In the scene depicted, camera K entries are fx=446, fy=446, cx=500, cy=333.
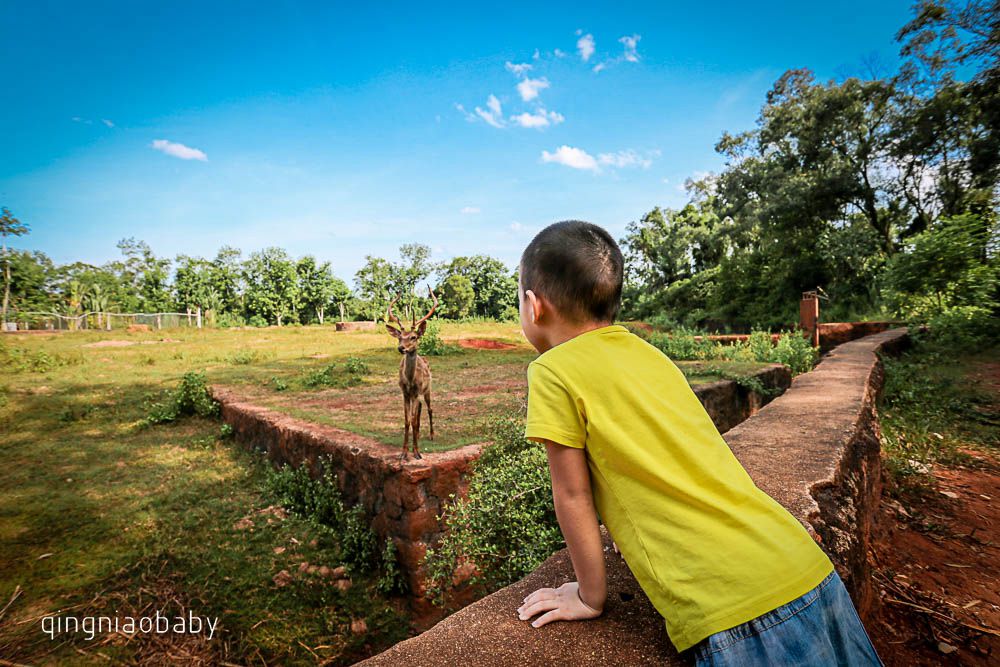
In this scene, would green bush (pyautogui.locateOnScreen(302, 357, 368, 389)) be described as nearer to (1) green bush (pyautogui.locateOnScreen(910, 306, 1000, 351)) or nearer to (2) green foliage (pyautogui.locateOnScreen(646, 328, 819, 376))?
(2) green foliage (pyautogui.locateOnScreen(646, 328, 819, 376))

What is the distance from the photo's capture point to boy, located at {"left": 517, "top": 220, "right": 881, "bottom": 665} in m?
0.85

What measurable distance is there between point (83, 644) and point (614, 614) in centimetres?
301

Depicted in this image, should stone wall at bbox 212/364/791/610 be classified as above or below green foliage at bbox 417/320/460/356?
below

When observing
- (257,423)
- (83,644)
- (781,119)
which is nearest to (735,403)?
(257,423)

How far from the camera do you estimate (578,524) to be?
3.24ft

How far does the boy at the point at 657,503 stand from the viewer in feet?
2.81

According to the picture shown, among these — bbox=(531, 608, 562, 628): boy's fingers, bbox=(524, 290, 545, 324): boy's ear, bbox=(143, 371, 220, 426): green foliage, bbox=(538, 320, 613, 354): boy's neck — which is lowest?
bbox=(143, 371, 220, 426): green foliage

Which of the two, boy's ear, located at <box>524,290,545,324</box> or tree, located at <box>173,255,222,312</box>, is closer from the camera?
boy's ear, located at <box>524,290,545,324</box>

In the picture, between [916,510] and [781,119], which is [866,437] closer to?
[916,510]

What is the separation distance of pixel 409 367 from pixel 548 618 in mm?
2282

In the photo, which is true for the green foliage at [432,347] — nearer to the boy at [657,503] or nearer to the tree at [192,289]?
the boy at [657,503]

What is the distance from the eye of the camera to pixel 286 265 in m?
38.7

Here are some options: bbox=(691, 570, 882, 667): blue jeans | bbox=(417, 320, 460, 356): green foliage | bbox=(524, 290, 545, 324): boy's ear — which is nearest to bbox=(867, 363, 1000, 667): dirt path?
bbox=(691, 570, 882, 667): blue jeans

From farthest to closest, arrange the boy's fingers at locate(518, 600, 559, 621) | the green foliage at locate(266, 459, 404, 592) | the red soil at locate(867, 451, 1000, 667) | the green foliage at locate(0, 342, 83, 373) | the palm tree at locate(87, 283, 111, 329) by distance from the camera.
→ the palm tree at locate(87, 283, 111, 329) < the green foliage at locate(0, 342, 83, 373) < the green foliage at locate(266, 459, 404, 592) < the red soil at locate(867, 451, 1000, 667) < the boy's fingers at locate(518, 600, 559, 621)
